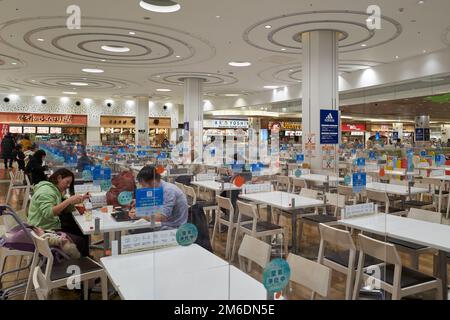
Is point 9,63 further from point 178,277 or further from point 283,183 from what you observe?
point 178,277

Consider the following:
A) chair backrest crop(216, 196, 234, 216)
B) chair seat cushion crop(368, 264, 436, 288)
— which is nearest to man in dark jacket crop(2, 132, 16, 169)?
chair backrest crop(216, 196, 234, 216)

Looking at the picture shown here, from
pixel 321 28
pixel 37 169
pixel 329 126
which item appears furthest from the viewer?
pixel 329 126

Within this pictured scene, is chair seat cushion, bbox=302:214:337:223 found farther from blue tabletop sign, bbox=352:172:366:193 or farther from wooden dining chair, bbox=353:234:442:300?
wooden dining chair, bbox=353:234:442:300

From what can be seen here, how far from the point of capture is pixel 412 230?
2.87 m

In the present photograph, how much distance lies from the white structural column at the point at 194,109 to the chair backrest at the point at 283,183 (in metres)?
5.50

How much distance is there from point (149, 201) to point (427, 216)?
242cm

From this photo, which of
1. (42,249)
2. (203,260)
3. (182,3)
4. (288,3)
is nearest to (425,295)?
(203,260)

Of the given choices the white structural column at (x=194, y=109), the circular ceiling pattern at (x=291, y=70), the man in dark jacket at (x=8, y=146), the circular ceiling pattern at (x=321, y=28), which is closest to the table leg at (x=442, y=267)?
the circular ceiling pattern at (x=321, y=28)

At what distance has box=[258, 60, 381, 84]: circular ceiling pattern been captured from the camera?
378 inches

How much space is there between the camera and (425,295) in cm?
291

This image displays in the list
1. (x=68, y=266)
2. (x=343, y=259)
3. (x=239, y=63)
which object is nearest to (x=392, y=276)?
(x=343, y=259)

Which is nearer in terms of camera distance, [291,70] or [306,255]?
[306,255]

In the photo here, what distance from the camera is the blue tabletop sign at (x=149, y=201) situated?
290 cm
